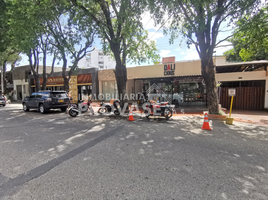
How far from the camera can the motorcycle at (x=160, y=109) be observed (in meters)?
8.73

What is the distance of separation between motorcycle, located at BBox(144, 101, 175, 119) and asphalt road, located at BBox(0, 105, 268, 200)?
315cm

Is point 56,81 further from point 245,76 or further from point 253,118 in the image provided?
point 253,118

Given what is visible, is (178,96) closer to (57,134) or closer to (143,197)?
(57,134)

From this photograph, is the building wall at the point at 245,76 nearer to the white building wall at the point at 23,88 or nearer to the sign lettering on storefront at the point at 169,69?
the sign lettering on storefront at the point at 169,69

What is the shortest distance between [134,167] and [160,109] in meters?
5.69

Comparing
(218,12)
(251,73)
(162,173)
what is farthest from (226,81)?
(162,173)

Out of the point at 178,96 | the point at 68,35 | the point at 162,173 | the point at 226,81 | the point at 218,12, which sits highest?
the point at 68,35

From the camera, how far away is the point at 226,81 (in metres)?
13.4

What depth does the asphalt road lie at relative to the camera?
2.61 m

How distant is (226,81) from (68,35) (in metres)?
14.2

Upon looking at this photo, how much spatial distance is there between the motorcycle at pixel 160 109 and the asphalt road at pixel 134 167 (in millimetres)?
3152

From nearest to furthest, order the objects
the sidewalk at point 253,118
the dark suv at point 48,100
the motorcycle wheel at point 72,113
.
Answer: the sidewalk at point 253,118
the motorcycle wheel at point 72,113
the dark suv at point 48,100

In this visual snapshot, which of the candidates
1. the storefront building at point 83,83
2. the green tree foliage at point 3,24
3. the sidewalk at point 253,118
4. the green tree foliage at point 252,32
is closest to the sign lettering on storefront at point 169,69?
the green tree foliage at point 252,32

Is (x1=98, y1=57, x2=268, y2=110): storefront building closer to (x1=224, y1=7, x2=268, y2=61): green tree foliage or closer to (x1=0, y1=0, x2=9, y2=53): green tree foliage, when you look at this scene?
(x1=224, y1=7, x2=268, y2=61): green tree foliage
